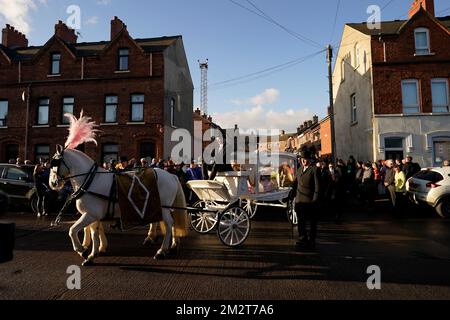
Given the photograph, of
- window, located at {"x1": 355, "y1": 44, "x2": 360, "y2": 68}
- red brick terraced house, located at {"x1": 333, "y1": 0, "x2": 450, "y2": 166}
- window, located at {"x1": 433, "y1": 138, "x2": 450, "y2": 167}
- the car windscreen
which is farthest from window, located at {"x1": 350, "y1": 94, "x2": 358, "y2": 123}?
the car windscreen

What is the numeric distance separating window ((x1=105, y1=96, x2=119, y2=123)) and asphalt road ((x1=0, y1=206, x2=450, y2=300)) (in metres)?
→ 14.6

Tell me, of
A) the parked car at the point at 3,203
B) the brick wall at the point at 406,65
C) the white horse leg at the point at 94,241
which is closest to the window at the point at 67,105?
the white horse leg at the point at 94,241

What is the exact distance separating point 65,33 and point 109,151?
39.9 feet

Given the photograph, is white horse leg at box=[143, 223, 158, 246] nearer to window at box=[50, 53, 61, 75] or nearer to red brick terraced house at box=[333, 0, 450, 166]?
red brick terraced house at box=[333, 0, 450, 166]

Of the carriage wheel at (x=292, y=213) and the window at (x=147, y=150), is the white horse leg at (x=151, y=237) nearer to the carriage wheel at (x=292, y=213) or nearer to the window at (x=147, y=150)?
the carriage wheel at (x=292, y=213)

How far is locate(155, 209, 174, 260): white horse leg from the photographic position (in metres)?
6.11

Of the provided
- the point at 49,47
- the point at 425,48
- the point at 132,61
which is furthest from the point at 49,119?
the point at 425,48

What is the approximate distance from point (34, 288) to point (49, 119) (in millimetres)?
21248

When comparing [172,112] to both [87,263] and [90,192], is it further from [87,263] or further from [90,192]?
[87,263]

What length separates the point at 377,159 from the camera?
63.0ft

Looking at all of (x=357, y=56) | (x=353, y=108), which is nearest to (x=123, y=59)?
(x=357, y=56)

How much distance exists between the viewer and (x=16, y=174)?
1260 centimetres

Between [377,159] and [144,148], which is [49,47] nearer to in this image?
[144,148]

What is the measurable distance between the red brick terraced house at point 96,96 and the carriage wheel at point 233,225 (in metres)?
15.2
